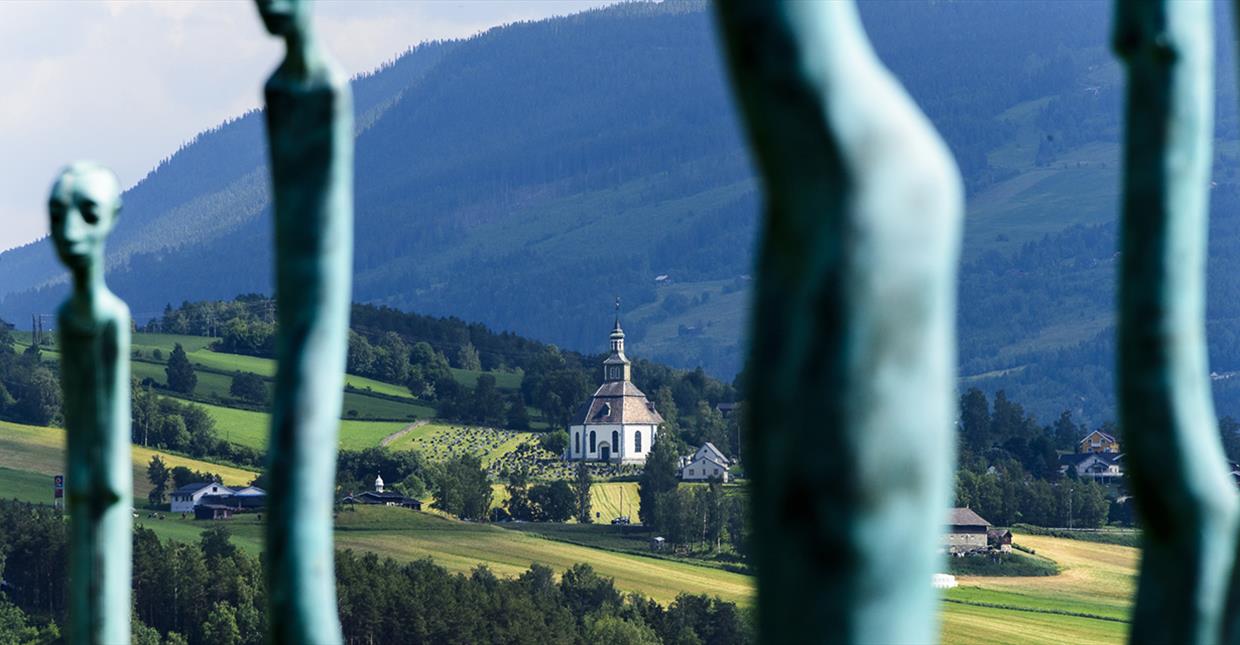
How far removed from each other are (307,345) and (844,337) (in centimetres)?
210

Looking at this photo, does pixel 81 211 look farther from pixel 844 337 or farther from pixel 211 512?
pixel 211 512

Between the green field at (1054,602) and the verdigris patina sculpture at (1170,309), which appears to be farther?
the green field at (1054,602)

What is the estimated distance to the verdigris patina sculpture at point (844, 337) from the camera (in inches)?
138

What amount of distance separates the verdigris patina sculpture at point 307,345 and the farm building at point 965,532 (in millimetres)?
179315

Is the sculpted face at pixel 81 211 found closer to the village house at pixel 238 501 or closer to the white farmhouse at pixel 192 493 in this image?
the white farmhouse at pixel 192 493

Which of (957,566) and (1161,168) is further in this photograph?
(957,566)

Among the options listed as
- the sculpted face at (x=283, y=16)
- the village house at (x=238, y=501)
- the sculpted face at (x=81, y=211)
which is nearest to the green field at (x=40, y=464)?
the village house at (x=238, y=501)

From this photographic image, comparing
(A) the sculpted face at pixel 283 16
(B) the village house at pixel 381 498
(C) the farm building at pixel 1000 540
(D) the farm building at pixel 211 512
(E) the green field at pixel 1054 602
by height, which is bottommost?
(E) the green field at pixel 1054 602

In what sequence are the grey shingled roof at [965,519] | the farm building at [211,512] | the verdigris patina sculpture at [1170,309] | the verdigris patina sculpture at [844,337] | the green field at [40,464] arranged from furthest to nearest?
the grey shingled roof at [965,519] < the farm building at [211,512] < the green field at [40,464] < the verdigris patina sculpture at [1170,309] < the verdigris patina sculpture at [844,337]

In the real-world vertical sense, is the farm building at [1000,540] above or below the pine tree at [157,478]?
below

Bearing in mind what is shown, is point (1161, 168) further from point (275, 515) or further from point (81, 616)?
point (81, 616)

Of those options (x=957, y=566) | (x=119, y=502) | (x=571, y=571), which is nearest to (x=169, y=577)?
(x=571, y=571)

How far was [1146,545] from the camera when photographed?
5.32 meters

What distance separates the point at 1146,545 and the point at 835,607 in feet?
6.38
